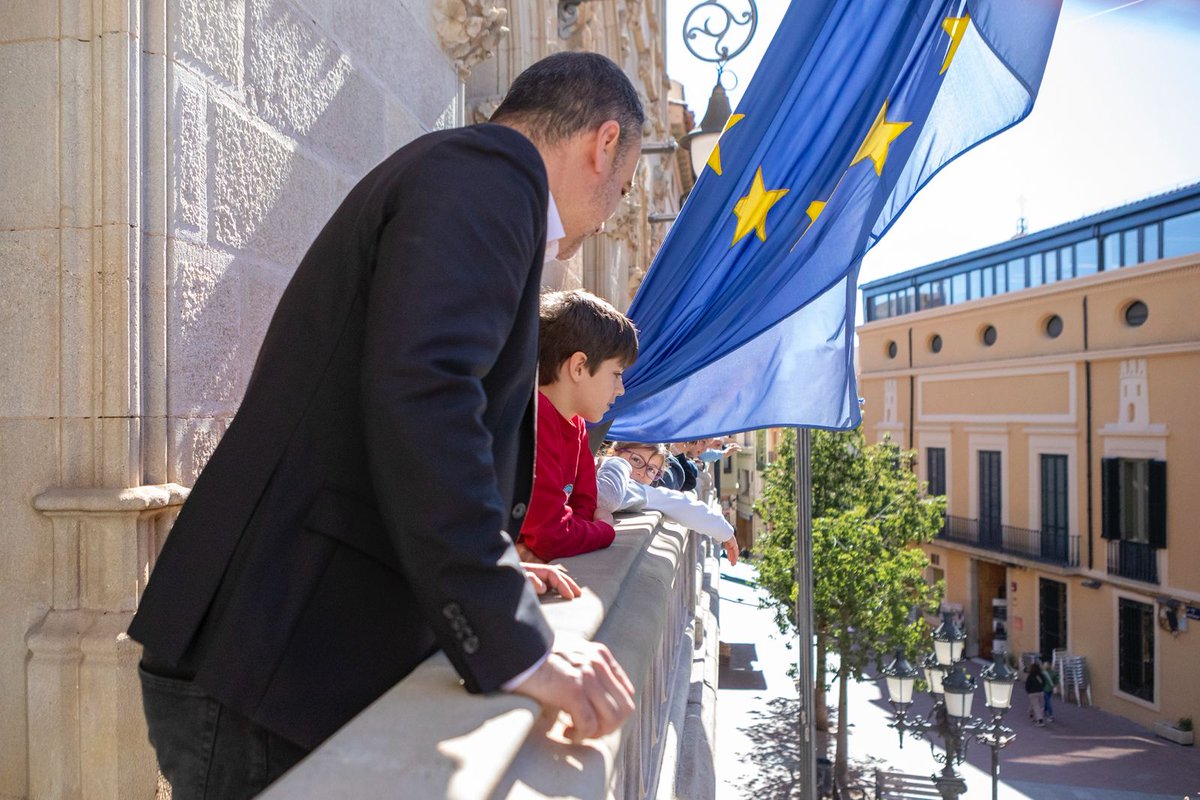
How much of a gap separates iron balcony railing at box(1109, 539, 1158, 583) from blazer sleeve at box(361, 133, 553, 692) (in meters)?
23.3

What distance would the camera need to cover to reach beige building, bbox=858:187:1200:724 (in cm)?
2064

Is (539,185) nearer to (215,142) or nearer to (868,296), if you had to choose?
(215,142)

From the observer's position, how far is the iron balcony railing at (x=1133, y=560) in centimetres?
2100

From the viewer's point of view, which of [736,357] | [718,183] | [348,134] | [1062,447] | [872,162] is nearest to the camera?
[348,134]

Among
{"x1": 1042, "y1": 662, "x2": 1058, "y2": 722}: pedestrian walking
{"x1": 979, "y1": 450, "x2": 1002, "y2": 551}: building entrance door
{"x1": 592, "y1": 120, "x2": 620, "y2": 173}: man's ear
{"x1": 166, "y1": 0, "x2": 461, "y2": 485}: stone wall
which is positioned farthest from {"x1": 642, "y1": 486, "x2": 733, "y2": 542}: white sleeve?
{"x1": 979, "y1": 450, "x2": 1002, "y2": 551}: building entrance door

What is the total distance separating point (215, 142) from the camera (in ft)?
7.48

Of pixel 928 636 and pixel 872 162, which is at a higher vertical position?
pixel 872 162

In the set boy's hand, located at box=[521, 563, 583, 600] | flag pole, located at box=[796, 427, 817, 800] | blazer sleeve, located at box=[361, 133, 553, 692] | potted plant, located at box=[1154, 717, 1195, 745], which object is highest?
blazer sleeve, located at box=[361, 133, 553, 692]

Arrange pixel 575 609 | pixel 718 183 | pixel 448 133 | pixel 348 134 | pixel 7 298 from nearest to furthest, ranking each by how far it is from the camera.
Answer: pixel 448 133 < pixel 575 609 < pixel 7 298 < pixel 348 134 < pixel 718 183

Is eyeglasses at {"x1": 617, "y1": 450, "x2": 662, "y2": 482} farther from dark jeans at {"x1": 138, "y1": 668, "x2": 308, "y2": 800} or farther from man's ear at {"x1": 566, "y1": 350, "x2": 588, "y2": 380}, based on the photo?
dark jeans at {"x1": 138, "y1": 668, "x2": 308, "y2": 800}

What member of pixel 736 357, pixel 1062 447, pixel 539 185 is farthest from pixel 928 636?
pixel 539 185

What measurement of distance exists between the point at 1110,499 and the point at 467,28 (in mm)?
22555

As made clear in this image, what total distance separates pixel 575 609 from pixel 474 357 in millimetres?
611

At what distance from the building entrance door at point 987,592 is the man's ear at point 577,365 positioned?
88.3ft
